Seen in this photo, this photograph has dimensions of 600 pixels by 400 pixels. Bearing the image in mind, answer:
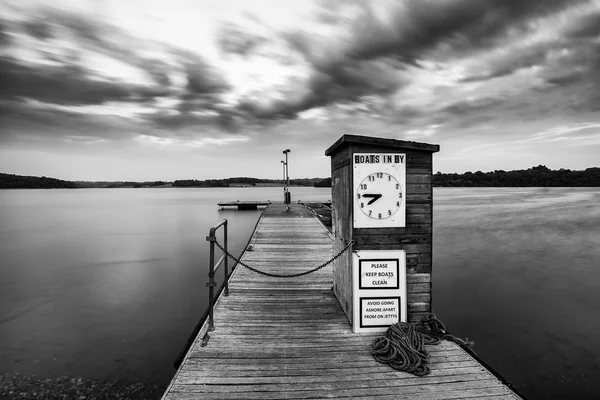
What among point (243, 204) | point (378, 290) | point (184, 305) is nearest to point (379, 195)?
point (378, 290)

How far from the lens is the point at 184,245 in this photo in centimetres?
2073

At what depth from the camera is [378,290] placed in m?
4.75

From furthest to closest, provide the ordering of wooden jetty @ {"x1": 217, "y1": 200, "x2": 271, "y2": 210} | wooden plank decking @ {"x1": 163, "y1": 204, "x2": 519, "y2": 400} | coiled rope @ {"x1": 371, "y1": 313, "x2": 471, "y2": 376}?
wooden jetty @ {"x1": 217, "y1": 200, "x2": 271, "y2": 210}
coiled rope @ {"x1": 371, "y1": 313, "x2": 471, "y2": 376}
wooden plank decking @ {"x1": 163, "y1": 204, "x2": 519, "y2": 400}

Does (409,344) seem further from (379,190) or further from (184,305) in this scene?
(184,305)

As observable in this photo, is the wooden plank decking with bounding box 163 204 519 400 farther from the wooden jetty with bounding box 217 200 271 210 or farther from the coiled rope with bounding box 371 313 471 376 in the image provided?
the wooden jetty with bounding box 217 200 271 210

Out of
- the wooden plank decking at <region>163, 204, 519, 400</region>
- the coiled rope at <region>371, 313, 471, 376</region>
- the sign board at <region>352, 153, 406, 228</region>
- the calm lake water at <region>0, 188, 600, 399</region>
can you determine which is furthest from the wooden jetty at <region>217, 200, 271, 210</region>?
the coiled rope at <region>371, 313, 471, 376</region>

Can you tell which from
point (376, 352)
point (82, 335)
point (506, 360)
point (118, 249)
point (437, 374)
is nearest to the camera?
point (437, 374)

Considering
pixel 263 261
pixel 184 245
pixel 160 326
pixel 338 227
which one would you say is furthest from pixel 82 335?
pixel 184 245

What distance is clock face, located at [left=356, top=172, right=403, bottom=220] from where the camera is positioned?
4816mm

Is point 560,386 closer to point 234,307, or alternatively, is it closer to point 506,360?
point 506,360

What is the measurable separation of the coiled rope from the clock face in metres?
1.65

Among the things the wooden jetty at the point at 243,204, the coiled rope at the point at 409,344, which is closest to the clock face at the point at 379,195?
the coiled rope at the point at 409,344

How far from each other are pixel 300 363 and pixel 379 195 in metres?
2.56

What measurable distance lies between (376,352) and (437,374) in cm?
74
